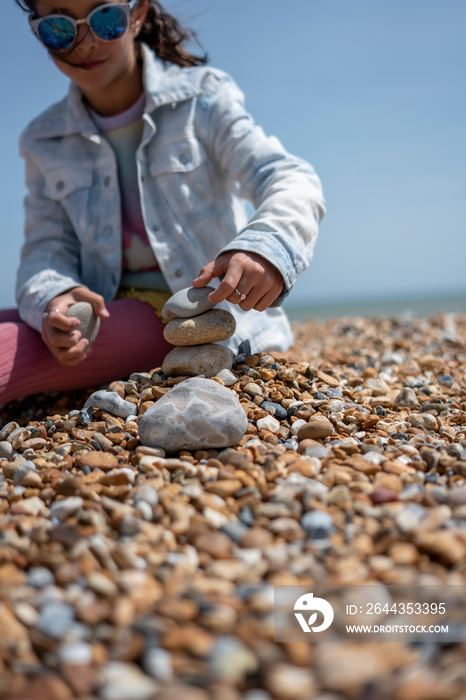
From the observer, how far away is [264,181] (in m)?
2.68

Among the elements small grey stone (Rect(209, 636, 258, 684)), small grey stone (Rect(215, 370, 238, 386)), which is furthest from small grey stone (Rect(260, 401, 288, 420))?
small grey stone (Rect(209, 636, 258, 684))

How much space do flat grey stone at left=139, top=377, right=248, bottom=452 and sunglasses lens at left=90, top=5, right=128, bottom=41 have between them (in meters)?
1.90

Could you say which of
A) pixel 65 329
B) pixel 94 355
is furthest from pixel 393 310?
pixel 65 329

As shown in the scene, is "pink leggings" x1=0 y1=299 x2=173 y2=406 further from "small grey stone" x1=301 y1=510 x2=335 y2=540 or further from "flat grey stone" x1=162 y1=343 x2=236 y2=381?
"small grey stone" x1=301 y1=510 x2=335 y2=540

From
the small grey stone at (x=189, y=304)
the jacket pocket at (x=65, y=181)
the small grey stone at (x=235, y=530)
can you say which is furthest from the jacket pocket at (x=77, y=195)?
the small grey stone at (x=235, y=530)

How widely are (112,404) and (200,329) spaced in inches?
17.9

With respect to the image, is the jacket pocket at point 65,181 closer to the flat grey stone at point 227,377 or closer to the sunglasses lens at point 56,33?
the sunglasses lens at point 56,33

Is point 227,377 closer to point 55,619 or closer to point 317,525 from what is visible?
point 317,525

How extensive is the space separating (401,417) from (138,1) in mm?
2506

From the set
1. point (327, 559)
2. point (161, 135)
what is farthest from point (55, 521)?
point (161, 135)

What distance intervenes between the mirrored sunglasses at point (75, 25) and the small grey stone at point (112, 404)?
1.71m

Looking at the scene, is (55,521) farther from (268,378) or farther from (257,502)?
(268,378)

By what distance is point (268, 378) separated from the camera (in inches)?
91.4

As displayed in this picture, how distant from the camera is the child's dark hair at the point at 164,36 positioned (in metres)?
3.17
